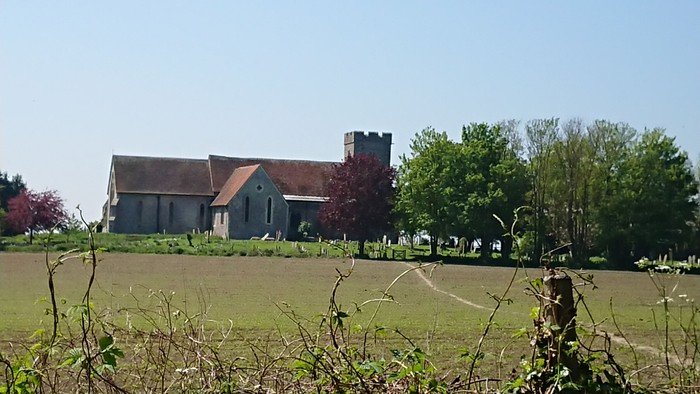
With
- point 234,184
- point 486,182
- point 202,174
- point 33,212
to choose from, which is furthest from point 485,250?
point 202,174

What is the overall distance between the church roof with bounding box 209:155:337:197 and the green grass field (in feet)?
145

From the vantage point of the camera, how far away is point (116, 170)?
102 meters

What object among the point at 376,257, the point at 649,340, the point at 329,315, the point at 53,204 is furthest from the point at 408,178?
the point at 329,315

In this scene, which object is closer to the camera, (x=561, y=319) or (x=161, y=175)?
(x=561, y=319)

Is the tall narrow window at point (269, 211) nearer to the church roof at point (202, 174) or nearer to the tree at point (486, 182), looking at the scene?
the church roof at point (202, 174)

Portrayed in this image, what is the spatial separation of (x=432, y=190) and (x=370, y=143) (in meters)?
38.8

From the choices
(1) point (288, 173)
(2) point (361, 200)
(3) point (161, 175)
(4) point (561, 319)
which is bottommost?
(4) point (561, 319)

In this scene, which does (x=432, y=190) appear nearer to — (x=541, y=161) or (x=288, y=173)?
(x=541, y=161)

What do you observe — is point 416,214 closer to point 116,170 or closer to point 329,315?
point 116,170

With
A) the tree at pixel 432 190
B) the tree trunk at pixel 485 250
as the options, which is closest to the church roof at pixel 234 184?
the tree at pixel 432 190

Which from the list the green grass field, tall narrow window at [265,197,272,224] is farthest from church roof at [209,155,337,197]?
the green grass field

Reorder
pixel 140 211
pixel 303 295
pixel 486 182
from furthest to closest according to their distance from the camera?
pixel 140 211 → pixel 486 182 → pixel 303 295

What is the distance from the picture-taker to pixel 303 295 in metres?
30.8

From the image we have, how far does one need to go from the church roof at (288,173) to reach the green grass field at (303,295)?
4429 centimetres
